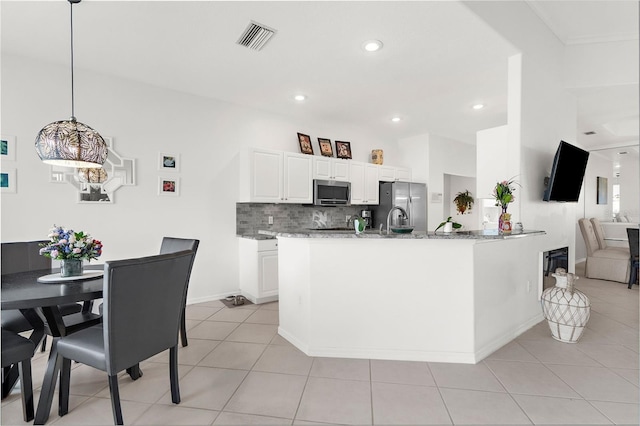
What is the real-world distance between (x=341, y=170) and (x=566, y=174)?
114 inches

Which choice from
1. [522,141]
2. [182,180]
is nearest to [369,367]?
[522,141]

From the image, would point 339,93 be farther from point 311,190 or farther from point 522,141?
point 522,141

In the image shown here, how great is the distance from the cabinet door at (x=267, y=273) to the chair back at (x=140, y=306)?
2.13m

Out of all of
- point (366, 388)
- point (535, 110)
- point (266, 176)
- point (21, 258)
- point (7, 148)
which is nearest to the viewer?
point (366, 388)

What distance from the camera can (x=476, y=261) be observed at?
2451mm

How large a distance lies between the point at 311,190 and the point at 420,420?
3459mm

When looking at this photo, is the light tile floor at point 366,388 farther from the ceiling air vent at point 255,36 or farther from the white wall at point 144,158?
the ceiling air vent at point 255,36

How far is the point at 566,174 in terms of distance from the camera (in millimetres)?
3410

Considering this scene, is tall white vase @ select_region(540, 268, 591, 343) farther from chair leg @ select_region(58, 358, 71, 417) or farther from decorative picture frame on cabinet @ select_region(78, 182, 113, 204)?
decorative picture frame on cabinet @ select_region(78, 182, 113, 204)

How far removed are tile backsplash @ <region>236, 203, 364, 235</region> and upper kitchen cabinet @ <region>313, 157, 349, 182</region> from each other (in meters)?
0.60

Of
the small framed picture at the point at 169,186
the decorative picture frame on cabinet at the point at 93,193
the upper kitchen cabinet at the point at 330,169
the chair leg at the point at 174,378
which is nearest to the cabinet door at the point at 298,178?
the upper kitchen cabinet at the point at 330,169

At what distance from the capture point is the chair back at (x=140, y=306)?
1.59 metres

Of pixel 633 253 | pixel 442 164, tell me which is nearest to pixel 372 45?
pixel 442 164

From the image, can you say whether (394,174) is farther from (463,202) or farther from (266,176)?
(266,176)
